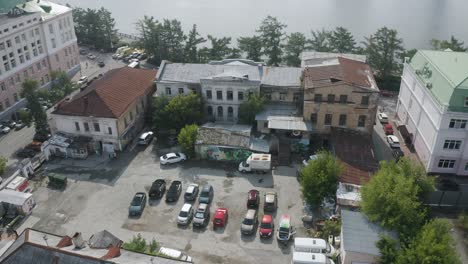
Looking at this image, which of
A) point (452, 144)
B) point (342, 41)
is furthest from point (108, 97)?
point (342, 41)

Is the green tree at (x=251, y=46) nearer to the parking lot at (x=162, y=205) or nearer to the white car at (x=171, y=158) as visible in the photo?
the parking lot at (x=162, y=205)

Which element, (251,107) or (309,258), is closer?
(309,258)

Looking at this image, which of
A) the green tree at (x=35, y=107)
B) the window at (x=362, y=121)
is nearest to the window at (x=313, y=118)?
the window at (x=362, y=121)

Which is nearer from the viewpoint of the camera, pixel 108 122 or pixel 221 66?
pixel 108 122

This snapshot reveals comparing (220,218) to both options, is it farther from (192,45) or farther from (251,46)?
(192,45)

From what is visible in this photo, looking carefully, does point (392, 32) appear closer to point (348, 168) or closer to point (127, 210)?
point (348, 168)

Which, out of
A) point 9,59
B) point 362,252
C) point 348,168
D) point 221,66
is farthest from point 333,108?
point 9,59
